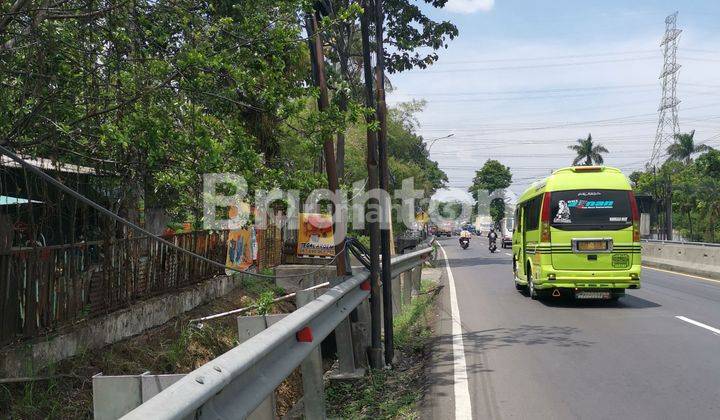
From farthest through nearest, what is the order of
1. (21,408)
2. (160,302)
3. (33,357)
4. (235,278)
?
1. (235,278)
2. (160,302)
3. (33,357)
4. (21,408)

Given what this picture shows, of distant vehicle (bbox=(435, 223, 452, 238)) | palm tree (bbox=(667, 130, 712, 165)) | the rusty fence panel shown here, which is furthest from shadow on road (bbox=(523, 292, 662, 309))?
distant vehicle (bbox=(435, 223, 452, 238))

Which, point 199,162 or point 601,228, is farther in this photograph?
point 601,228

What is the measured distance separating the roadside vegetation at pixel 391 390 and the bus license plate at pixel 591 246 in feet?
14.2

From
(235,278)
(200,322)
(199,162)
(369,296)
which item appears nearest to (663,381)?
(369,296)

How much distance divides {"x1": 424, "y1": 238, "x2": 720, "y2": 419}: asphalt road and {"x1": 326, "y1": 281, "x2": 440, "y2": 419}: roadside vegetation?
21 centimetres

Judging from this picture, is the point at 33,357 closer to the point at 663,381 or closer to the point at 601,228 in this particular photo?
the point at 663,381

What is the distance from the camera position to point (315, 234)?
69.7 ft

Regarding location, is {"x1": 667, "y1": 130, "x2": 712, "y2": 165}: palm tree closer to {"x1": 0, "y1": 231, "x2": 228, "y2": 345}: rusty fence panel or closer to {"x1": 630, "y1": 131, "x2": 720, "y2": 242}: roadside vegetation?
{"x1": 630, "y1": 131, "x2": 720, "y2": 242}: roadside vegetation

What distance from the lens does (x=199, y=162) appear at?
8086 millimetres

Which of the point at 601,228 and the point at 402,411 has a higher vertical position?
the point at 601,228

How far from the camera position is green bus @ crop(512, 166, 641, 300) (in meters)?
13.0

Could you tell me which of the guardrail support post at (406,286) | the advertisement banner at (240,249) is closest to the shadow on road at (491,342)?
the guardrail support post at (406,286)

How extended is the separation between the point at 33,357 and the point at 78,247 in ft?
5.34

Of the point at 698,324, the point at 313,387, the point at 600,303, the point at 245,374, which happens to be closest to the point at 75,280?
the point at 313,387
